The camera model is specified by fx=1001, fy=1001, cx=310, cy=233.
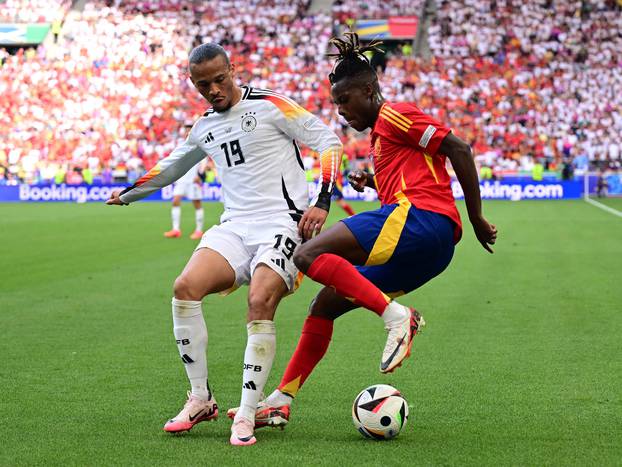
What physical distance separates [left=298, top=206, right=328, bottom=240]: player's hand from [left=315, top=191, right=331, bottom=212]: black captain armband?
24 mm

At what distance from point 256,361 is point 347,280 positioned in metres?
0.66

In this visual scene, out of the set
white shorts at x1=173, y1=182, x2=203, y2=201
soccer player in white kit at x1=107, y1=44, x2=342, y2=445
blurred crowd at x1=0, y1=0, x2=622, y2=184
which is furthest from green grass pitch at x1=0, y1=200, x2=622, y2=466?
blurred crowd at x1=0, y1=0, x2=622, y2=184

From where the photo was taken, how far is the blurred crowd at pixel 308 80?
127 ft

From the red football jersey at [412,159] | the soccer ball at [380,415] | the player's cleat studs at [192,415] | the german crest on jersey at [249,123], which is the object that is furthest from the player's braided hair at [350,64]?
the player's cleat studs at [192,415]

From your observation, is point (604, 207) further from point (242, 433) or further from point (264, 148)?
point (242, 433)

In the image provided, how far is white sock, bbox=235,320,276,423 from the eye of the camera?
5348mm

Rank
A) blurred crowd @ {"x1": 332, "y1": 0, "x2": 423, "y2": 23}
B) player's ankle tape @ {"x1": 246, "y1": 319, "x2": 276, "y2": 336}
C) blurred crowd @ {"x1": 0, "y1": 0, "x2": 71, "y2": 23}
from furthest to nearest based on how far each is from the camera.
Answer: blurred crowd @ {"x1": 0, "y1": 0, "x2": 71, "y2": 23}, blurred crowd @ {"x1": 332, "y1": 0, "x2": 423, "y2": 23}, player's ankle tape @ {"x1": 246, "y1": 319, "x2": 276, "y2": 336}

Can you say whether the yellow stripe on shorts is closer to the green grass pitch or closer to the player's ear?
the player's ear

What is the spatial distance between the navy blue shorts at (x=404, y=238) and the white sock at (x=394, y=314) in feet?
0.98

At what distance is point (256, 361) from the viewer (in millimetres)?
5383

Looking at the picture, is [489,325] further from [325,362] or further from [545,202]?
[545,202]

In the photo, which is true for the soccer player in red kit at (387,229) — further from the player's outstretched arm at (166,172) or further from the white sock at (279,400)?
the player's outstretched arm at (166,172)

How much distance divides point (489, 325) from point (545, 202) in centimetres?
2534

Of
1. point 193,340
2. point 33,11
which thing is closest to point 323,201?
point 193,340
